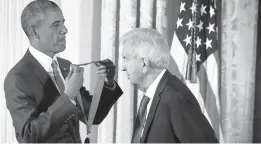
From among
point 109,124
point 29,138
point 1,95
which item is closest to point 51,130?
point 29,138

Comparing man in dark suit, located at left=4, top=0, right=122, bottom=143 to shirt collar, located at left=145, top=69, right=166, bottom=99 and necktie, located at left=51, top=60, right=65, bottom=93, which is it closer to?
necktie, located at left=51, top=60, right=65, bottom=93

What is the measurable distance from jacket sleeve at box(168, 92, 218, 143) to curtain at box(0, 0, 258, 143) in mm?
1581

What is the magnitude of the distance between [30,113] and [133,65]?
0.53 metres

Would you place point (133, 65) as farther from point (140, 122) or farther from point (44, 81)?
point (44, 81)

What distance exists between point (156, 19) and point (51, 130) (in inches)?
69.5

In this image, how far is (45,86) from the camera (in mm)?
1892

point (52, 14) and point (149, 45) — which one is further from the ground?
point (52, 14)

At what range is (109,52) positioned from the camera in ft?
10.9

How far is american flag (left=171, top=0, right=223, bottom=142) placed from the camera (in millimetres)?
3135

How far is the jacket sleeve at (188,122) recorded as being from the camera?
62.2 inches

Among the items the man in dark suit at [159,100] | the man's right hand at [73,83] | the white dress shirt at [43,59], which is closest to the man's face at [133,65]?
the man in dark suit at [159,100]

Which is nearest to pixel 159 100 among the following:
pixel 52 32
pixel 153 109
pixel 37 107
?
pixel 153 109

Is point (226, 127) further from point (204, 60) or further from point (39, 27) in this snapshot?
point (39, 27)

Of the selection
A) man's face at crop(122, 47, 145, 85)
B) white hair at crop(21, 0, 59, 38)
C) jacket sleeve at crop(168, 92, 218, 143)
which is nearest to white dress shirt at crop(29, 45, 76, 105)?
white hair at crop(21, 0, 59, 38)
